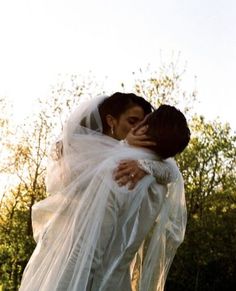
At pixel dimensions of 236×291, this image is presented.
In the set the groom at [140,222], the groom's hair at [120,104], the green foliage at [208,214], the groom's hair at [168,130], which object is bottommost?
the green foliage at [208,214]

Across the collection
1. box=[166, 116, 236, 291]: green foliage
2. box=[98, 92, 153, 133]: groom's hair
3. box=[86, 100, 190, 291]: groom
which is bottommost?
box=[166, 116, 236, 291]: green foliage

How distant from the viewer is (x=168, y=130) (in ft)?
9.48

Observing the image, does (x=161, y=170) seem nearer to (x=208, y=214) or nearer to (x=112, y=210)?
(x=112, y=210)

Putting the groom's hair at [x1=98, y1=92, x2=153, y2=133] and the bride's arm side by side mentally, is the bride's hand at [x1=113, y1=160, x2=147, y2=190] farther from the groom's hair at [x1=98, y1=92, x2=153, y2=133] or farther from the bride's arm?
the groom's hair at [x1=98, y1=92, x2=153, y2=133]

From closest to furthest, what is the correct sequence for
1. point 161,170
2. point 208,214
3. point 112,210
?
point 112,210, point 161,170, point 208,214

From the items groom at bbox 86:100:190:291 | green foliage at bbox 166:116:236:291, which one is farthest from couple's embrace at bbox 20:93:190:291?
green foliage at bbox 166:116:236:291

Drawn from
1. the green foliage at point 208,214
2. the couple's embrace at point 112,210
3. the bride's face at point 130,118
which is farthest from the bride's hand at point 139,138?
the green foliage at point 208,214

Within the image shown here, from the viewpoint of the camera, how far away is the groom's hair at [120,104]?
3.36 m

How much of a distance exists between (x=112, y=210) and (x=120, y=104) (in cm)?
77

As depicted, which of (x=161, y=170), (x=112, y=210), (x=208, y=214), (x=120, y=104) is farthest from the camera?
(x=208, y=214)

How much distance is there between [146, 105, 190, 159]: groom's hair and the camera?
9.49ft

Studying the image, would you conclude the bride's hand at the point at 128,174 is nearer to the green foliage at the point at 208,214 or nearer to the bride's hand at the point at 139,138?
the bride's hand at the point at 139,138

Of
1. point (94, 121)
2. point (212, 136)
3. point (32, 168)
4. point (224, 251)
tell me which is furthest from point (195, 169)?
point (94, 121)

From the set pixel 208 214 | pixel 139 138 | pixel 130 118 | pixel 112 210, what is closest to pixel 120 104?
pixel 130 118
